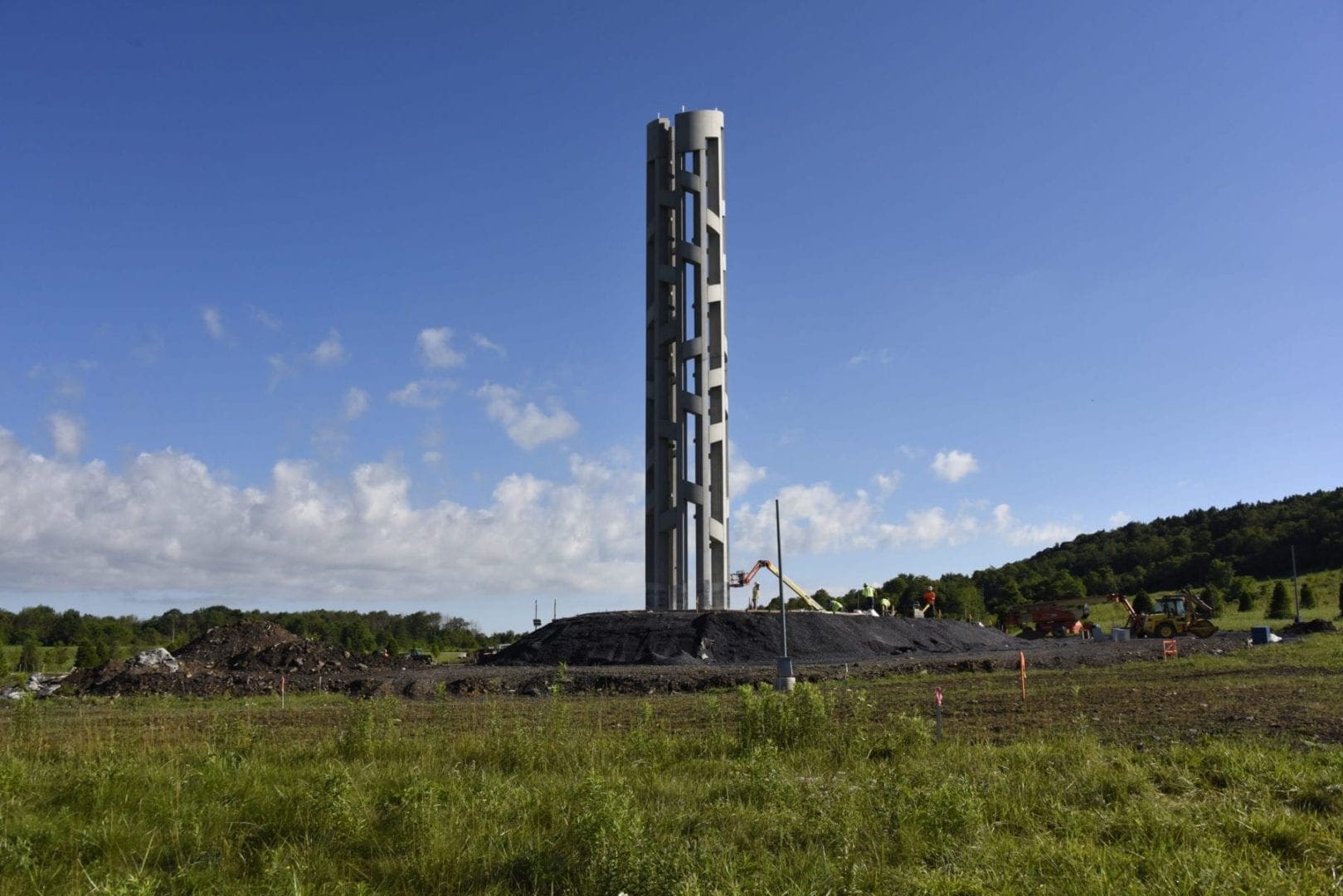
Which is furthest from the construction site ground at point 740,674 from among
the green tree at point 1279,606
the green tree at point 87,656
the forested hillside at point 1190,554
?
the forested hillside at point 1190,554

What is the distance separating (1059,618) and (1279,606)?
64.8ft

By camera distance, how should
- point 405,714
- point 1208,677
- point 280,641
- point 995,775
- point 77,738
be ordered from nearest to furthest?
point 995,775, point 77,738, point 405,714, point 1208,677, point 280,641

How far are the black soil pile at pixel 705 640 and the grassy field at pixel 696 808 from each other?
2666cm

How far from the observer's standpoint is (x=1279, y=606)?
65.6m

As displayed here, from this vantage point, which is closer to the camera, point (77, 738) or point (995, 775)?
point (995, 775)

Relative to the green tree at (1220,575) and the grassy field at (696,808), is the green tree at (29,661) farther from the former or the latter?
the green tree at (1220,575)

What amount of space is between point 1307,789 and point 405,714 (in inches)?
691

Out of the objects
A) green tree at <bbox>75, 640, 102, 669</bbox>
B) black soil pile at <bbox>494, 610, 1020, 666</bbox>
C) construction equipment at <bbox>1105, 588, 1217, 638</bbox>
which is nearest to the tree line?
construction equipment at <bbox>1105, 588, 1217, 638</bbox>

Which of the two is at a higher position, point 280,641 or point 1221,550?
point 1221,550

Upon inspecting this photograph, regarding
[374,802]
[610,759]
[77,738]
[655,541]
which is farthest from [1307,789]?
[655,541]

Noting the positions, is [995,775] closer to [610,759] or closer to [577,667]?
[610,759]

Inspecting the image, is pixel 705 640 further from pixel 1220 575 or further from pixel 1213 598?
pixel 1220 575

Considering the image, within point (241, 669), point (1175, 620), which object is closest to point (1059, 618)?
point (1175, 620)

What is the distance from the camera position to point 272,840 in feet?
29.5
